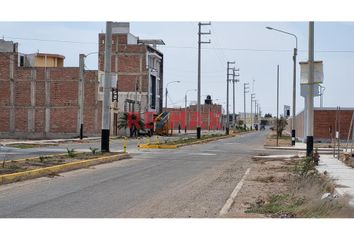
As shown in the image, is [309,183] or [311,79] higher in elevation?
[311,79]

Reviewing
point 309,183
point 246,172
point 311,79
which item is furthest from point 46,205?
point 311,79

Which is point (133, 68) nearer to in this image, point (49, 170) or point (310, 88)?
point (310, 88)

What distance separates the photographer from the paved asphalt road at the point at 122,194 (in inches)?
413

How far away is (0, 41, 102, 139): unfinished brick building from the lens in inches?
2601

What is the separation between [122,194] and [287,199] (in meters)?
3.82

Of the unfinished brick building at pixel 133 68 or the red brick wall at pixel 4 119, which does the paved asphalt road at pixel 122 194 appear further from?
the unfinished brick building at pixel 133 68

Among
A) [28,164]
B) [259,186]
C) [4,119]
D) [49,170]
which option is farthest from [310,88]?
[4,119]

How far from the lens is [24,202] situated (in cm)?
1155

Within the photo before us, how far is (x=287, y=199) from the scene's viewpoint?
12336mm

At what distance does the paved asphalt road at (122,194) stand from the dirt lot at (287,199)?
53 cm

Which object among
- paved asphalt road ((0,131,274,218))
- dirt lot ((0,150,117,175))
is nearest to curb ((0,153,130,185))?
paved asphalt road ((0,131,274,218))

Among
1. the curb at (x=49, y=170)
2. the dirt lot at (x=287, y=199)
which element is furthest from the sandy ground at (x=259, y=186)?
the curb at (x=49, y=170)
